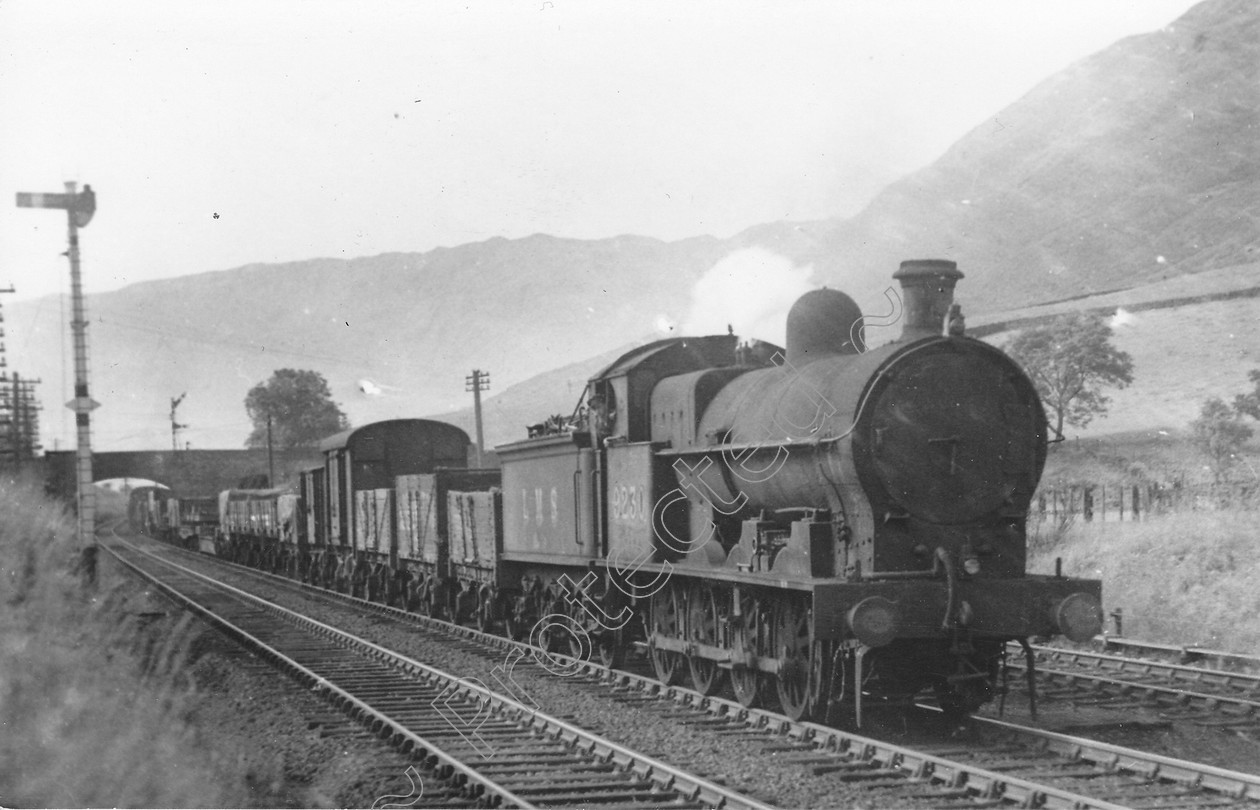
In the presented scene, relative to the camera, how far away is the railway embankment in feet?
26.8

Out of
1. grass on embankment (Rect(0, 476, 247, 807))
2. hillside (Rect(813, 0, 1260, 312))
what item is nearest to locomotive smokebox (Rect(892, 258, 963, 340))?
grass on embankment (Rect(0, 476, 247, 807))

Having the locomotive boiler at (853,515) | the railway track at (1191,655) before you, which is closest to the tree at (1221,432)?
the railway track at (1191,655)

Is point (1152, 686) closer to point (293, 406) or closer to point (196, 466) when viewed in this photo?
point (196, 466)

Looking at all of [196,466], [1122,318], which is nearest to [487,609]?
[1122,318]

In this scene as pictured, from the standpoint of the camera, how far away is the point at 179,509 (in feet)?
186

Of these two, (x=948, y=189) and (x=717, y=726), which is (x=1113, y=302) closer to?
(x=948, y=189)

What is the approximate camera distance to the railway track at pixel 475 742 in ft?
25.1

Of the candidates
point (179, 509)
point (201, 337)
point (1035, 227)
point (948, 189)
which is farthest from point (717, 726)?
point (201, 337)

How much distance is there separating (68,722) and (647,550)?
5.17 m

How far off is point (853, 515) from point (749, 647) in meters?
1.68

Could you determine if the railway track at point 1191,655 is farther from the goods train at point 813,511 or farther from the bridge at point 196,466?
the bridge at point 196,466

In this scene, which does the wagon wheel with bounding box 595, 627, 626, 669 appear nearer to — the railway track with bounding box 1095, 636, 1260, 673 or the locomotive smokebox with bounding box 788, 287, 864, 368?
the locomotive smokebox with bounding box 788, 287, 864, 368

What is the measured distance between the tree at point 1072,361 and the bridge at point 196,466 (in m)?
41.9

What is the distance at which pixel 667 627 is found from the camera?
11.9 m
